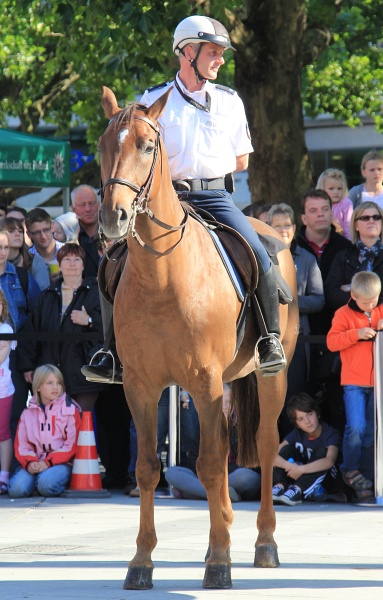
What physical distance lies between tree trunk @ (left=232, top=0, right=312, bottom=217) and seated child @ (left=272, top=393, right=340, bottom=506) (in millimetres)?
5802

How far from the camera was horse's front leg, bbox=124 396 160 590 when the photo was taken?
7.20m

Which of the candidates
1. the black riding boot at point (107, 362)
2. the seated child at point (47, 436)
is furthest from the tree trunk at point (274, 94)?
Result: the black riding boot at point (107, 362)

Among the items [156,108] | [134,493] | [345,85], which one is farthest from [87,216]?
[345,85]

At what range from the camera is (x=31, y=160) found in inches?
661

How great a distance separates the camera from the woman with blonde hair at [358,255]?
1145 centimetres

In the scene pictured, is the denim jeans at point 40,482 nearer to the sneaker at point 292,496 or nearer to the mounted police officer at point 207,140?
the sneaker at point 292,496

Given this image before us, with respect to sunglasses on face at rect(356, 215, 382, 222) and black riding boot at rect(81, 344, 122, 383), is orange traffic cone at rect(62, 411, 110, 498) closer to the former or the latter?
sunglasses on face at rect(356, 215, 382, 222)

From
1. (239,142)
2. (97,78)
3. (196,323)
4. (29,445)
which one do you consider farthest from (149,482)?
(97,78)

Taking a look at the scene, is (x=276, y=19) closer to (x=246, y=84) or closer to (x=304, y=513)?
(x=246, y=84)

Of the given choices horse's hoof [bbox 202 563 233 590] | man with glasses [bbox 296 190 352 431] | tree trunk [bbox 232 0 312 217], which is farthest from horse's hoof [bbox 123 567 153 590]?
tree trunk [bbox 232 0 312 217]

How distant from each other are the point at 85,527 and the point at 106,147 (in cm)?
424

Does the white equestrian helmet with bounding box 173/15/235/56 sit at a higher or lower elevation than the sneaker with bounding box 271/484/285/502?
higher

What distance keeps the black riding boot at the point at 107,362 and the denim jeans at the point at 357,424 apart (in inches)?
142

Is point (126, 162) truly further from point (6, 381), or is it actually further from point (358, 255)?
point (6, 381)
